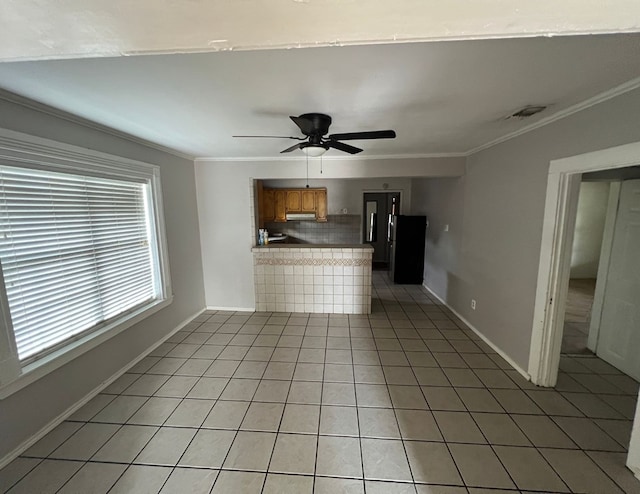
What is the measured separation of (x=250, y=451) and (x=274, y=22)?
2034mm

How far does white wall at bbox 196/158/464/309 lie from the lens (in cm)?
335

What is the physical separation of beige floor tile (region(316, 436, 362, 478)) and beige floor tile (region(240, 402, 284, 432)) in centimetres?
35

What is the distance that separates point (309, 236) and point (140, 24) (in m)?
5.24

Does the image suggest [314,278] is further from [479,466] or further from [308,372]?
[479,466]

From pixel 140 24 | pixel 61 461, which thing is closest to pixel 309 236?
pixel 61 461

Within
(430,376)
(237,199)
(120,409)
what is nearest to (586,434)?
(430,376)

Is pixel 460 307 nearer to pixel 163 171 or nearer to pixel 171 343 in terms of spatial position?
pixel 171 343

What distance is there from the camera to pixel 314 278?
3637 millimetres

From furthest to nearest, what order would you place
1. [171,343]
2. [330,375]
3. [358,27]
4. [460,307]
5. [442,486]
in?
1. [460,307]
2. [171,343]
3. [330,375]
4. [442,486]
5. [358,27]

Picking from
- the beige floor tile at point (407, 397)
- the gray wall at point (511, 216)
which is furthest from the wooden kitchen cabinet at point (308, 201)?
the beige floor tile at point (407, 397)

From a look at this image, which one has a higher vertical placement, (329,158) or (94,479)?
(329,158)

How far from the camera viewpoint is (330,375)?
89.8 inches

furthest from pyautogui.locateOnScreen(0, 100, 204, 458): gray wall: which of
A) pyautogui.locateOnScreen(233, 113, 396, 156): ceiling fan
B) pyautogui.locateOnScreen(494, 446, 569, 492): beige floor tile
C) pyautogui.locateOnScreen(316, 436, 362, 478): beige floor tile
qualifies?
pyautogui.locateOnScreen(494, 446, 569, 492): beige floor tile

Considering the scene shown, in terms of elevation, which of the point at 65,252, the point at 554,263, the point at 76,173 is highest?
the point at 76,173
